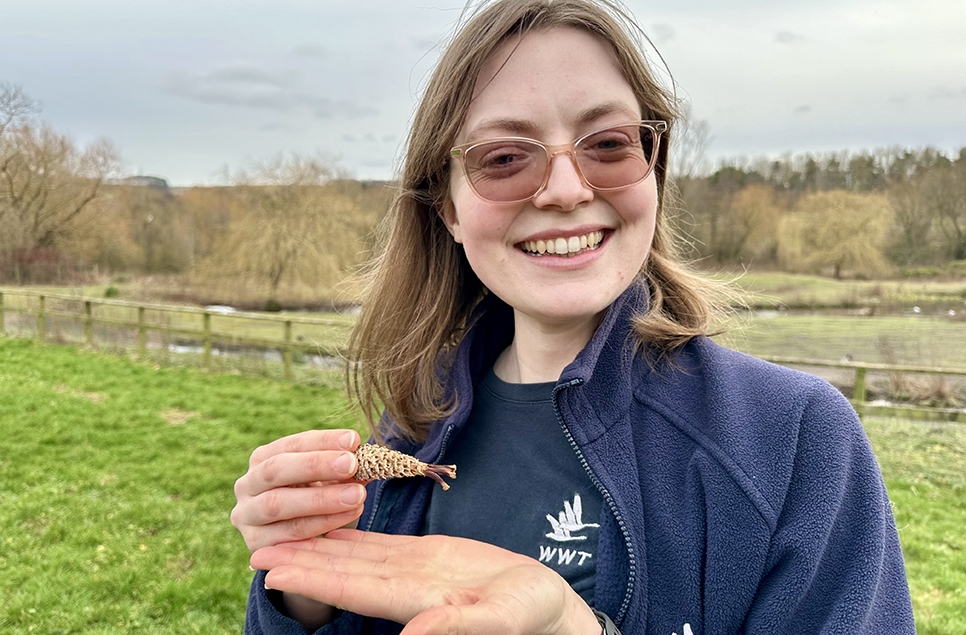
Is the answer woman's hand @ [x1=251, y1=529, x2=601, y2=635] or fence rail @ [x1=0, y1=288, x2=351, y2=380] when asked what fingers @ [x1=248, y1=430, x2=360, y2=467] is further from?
fence rail @ [x1=0, y1=288, x2=351, y2=380]

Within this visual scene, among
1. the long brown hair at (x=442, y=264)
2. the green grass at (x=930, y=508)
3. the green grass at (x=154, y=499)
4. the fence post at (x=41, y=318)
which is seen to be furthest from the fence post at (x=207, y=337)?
the green grass at (x=930, y=508)

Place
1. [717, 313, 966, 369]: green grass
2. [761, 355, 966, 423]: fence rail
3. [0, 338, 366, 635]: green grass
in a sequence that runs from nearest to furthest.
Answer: [0, 338, 366, 635]: green grass
[761, 355, 966, 423]: fence rail
[717, 313, 966, 369]: green grass

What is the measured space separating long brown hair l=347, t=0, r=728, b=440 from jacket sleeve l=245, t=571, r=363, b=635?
0.47 metres

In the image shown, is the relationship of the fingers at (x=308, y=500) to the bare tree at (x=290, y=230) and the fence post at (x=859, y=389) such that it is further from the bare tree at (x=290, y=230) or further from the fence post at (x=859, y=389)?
the bare tree at (x=290, y=230)

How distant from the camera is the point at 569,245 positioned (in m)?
1.25

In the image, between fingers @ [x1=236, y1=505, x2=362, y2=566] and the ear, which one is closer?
fingers @ [x1=236, y1=505, x2=362, y2=566]

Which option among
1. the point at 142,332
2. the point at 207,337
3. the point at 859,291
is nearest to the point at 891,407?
the point at 207,337

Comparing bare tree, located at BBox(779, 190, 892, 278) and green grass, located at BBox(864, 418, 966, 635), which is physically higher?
bare tree, located at BBox(779, 190, 892, 278)

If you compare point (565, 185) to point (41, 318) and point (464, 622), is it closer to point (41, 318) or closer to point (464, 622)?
point (464, 622)

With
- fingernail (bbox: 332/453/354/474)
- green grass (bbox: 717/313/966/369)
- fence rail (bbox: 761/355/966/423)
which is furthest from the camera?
green grass (bbox: 717/313/966/369)

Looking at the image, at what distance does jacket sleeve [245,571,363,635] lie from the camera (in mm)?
1258

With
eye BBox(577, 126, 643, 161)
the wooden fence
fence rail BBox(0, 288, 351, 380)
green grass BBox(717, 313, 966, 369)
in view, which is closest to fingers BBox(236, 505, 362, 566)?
eye BBox(577, 126, 643, 161)

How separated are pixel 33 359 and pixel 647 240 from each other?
12601 mm

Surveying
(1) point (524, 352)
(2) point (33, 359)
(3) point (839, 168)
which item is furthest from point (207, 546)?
(3) point (839, 168)
